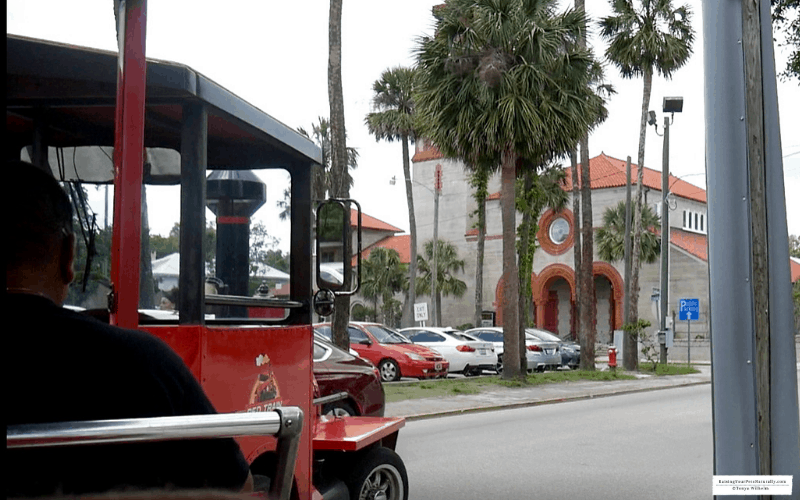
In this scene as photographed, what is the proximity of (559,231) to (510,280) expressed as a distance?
33.5 metres

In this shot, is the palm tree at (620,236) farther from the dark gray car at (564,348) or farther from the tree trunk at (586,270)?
the tree trunk at (586,270)

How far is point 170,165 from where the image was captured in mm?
2955

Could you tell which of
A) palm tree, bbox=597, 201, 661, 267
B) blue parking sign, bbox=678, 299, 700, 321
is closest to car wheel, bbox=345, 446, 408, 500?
blue parking sign, bbox=678, 299, 700, 321

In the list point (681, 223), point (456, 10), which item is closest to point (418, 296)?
point (681, 223)

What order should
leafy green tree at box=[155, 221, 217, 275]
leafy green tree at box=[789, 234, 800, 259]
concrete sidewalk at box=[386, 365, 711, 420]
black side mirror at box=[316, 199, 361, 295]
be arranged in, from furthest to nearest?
1. leafy green tree at box=[789, 234, 800, 259]
2. concrete sidewalk at box=[386, 365, 711, 420]
3. black side mirror at box=[316, 199, 361, 295]
4. leafy green tree at box=[155, 221, 217, 275]

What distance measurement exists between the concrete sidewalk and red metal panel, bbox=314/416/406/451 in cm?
997

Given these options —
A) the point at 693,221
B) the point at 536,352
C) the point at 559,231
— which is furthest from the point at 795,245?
the point at 536,352

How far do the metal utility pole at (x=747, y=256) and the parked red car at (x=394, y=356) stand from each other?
19407mm

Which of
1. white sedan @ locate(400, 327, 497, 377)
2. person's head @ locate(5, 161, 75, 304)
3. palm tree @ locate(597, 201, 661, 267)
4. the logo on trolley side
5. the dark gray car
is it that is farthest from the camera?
palm tree @ locate(597, 201, 661, 267)

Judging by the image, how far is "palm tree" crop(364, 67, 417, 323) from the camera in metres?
42.4

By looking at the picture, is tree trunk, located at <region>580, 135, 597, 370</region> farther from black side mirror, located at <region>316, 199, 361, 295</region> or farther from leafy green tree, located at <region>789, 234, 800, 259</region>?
leafy green tree, located at <region>789, 234, 800, 259</region>

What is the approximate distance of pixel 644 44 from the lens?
30.7 metres

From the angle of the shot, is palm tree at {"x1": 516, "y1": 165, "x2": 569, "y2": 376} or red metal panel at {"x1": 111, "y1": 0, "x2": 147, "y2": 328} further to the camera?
palm tree at {"x1": 516, "y1": 165, "x2": 569, "y2": 376}

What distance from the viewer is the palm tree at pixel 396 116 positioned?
1671 inches
